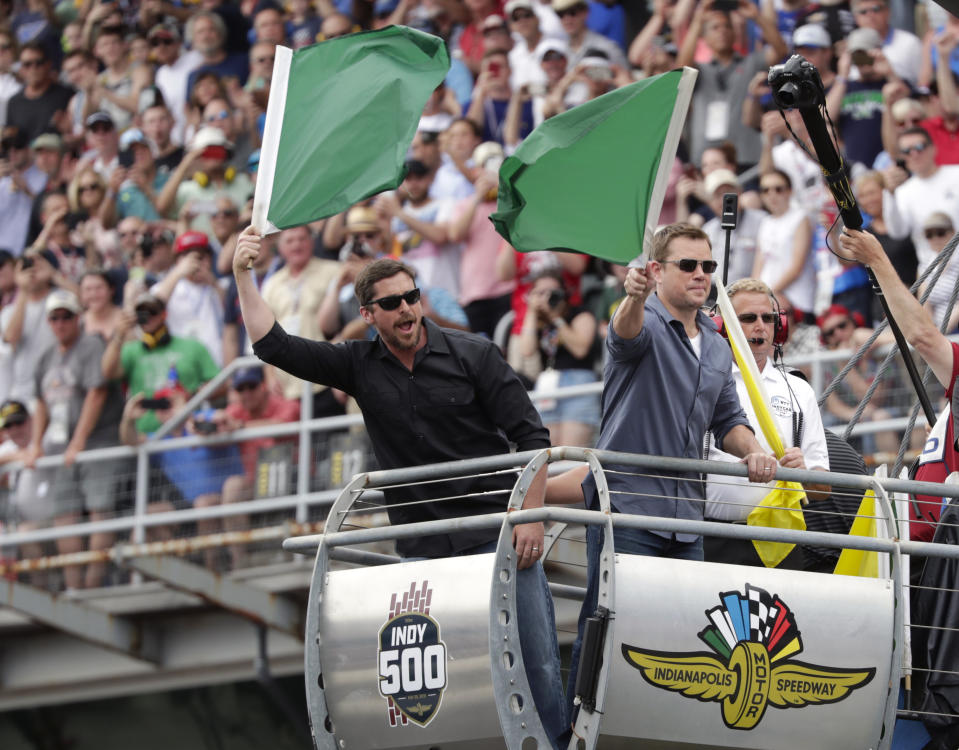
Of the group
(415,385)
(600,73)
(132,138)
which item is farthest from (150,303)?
(415,385)

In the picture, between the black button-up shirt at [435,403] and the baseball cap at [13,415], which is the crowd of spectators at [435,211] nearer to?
the baseball cap at [13,415]

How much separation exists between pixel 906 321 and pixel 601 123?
1421 mm

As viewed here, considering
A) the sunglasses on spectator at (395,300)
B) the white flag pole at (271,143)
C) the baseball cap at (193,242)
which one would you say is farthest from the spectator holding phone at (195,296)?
the sunglasses on spectator at (395,300)

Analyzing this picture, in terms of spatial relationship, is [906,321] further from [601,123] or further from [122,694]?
[122,694]

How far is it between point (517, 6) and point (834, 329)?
4591 mm

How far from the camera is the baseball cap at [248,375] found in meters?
12.6

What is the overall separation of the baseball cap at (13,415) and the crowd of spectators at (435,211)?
2cm

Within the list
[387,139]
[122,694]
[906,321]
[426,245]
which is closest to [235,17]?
[426,245]

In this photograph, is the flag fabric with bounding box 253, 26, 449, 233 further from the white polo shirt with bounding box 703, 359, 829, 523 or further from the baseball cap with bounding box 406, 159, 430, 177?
the baseball cap with bounding box 406, 159, 430, 177

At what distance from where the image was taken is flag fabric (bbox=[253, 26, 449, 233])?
7211 millimetres

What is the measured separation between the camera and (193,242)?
45.7 feet

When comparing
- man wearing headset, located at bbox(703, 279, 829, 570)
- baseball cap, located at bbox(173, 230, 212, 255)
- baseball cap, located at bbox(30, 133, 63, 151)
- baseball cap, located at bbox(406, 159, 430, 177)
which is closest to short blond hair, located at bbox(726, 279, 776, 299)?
man wearing headset, located at bbox(703, 279, 829, 570)

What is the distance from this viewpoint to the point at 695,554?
650cm

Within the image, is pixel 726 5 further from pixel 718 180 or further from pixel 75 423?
pixel 75 423
